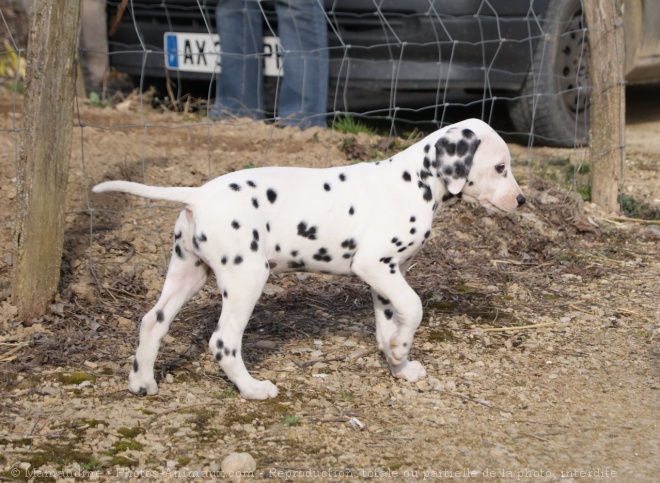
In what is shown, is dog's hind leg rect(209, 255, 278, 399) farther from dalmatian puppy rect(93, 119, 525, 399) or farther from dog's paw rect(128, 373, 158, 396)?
dog's paw rect(128, 373, 158, 396)

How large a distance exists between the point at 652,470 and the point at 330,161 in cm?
411

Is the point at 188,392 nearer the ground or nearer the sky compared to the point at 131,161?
nearer the ground

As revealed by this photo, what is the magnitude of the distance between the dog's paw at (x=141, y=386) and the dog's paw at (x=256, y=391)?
0.40m

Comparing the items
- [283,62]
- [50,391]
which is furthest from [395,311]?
[283,62]

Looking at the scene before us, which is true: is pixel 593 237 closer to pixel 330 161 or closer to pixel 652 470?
pixel 330 161

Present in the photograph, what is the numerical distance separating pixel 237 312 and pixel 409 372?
95 cm

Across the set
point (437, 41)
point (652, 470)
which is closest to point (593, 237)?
point (437, 41)

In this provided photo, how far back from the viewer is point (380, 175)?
432 cm

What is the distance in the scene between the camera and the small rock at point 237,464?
11.3 feet

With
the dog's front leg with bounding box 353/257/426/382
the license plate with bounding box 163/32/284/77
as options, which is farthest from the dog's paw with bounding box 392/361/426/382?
the license plate with bounding box 163/32/284/77

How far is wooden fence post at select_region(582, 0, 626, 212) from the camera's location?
696 cm

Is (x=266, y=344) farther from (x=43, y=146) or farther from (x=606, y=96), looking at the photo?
(x=606, y=96)

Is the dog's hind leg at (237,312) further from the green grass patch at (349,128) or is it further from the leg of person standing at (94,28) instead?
the leg of person standing at (94,28)

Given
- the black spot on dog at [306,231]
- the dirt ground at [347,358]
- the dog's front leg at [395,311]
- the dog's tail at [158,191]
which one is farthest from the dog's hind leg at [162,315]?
the dog's front leg at [395,311]
